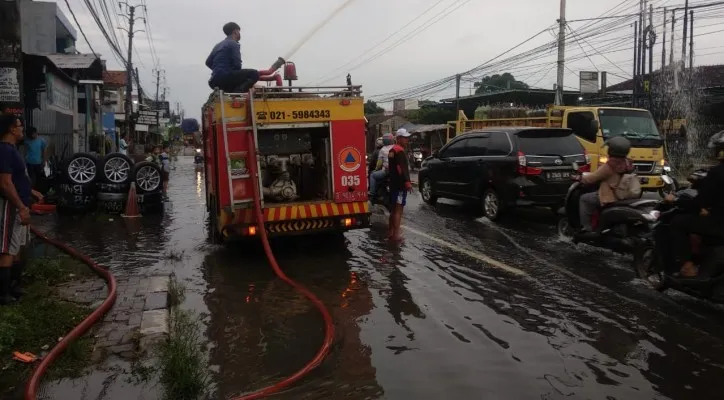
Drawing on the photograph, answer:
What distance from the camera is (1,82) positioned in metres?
7.74

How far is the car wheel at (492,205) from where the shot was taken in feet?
35.1

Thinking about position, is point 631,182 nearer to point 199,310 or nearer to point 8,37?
point 199,310

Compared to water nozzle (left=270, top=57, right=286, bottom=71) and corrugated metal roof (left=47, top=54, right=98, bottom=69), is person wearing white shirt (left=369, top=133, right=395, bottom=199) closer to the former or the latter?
water nozzle (left=270, top=57, right=286, bottom=71)

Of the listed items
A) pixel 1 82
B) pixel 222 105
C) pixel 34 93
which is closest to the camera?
pixel 222 105

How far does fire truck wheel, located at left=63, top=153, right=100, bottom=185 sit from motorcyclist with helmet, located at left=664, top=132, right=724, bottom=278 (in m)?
10.7

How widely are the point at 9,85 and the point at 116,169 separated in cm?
452

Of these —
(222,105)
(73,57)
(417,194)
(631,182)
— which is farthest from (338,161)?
(73,57)

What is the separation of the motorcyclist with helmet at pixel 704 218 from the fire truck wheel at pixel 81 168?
1066 cm

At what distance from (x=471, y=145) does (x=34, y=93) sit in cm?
967

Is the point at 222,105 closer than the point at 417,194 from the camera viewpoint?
Yes

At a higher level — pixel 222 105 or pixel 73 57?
A: pixel 73 57

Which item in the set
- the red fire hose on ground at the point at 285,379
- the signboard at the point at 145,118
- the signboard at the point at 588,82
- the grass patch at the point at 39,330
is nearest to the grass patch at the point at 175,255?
the red fire hose on ground at the point at 285,379

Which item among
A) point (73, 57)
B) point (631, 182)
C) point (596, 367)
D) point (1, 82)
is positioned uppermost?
point (73, 57)

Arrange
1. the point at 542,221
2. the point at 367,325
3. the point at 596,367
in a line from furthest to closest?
1. the point at 542,221
2. the point at 367,325
3. the point at 596,367
